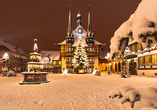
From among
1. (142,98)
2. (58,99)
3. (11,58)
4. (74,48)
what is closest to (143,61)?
(74,48)

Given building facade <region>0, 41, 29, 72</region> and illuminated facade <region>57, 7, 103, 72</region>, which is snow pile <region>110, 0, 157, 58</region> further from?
building facade <region>0, 41, 29, 72</region>

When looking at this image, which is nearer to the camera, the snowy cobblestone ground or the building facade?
A: the snowy cobblestone ground

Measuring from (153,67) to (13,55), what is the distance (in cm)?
4347

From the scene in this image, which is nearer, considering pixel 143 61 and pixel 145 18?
pixel 145 18

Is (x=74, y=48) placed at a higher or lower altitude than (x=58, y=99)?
higher

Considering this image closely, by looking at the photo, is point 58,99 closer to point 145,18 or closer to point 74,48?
point 145,18

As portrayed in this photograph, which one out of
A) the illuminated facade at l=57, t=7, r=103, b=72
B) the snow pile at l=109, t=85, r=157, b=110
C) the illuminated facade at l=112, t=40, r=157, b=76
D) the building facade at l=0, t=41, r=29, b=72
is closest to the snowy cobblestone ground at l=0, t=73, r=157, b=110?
the snow pile at l=109, t=85, r=157, b=110

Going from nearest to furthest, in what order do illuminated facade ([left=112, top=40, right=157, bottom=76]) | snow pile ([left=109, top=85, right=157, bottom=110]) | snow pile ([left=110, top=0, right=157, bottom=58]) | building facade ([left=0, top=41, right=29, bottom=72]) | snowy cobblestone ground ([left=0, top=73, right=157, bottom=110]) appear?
1. snow pile ([left=109, top=85, right=157, bottom=110])
2. snow pile ([left=110, top=0, right=157, bottom=58])
3. snowy cobblestone ground ([left=0, top=73, right=157, bottom=110])
4. illuminated facade ([left=112, top=40, right=157, bottom=76])
5. building facade ([left=0, top=41, right=29, bottom=72])

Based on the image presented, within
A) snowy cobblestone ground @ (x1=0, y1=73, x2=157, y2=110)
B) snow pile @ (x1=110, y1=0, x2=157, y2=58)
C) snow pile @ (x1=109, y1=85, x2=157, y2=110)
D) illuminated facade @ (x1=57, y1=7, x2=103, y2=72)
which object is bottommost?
snowy cobblestone ground @ (x1=0, y1=73, x2=157, y2=110)

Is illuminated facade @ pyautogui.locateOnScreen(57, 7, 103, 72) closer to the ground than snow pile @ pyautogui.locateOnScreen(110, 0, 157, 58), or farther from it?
farther from it

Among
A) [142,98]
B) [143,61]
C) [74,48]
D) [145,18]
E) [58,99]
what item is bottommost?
[58,99]

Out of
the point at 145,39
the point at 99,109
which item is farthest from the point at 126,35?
the point at 99,109

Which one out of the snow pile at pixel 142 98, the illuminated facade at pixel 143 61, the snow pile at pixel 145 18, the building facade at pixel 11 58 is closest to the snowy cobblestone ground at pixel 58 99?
the snow pile at pixel 142 98

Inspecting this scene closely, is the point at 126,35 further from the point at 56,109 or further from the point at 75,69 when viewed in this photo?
the point at 75,69
